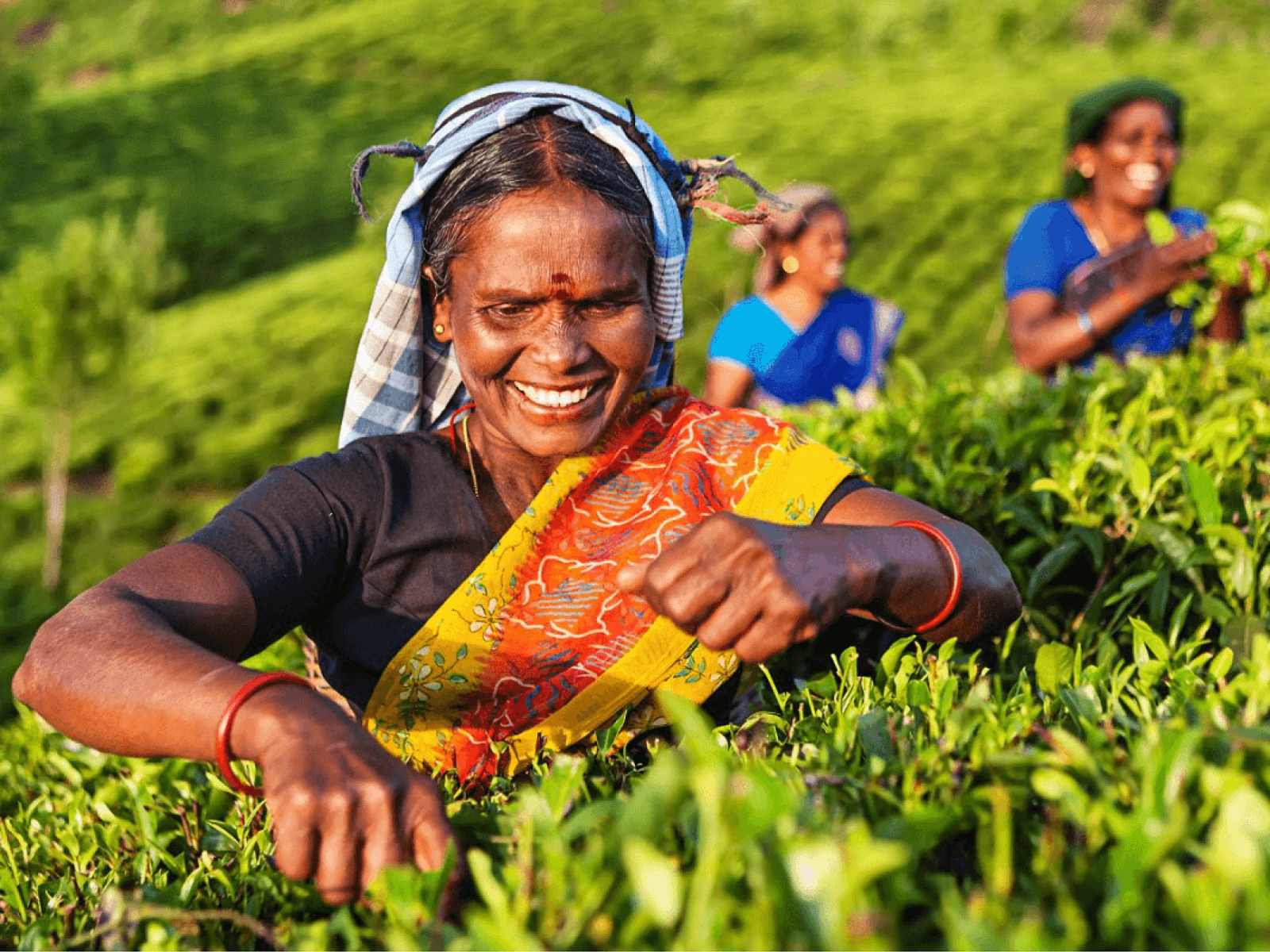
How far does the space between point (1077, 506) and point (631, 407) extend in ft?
3.02

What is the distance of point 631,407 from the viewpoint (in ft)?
7.18

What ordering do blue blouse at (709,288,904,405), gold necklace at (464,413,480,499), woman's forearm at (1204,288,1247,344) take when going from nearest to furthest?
gold necklace at (464,413,480,499)
woman's forearm at (1204,288,1247,344)
blue blouse at (709,288,904,405)

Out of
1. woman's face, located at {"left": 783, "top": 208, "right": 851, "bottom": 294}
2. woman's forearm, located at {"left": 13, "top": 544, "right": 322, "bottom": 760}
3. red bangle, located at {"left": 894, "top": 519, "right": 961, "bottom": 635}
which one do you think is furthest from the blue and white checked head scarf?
woman's face, located at {"left": 783, "top": 208, "right": 851, "bottom": 294}

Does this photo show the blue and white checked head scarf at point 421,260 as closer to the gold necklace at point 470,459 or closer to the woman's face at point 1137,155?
the gold necklace at point 470,459

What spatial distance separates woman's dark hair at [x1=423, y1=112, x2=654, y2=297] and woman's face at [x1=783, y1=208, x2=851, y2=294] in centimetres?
434

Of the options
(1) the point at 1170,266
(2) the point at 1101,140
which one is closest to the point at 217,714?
(1) the point at 1170,266

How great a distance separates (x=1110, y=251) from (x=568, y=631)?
304 centimetres

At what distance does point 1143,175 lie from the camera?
4.57 meters

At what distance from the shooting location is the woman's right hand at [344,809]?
116cm

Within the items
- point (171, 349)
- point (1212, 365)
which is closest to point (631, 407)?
point (1212, 365)

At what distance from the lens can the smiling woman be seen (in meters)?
1.71

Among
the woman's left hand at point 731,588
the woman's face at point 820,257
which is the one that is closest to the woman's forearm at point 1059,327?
the woman's face at point 820,257

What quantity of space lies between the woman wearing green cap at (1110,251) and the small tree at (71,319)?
496 inches

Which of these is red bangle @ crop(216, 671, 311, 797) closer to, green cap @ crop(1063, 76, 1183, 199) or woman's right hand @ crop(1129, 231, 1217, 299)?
woman's right hand @ crop(1129, 231, 1217, 299)
